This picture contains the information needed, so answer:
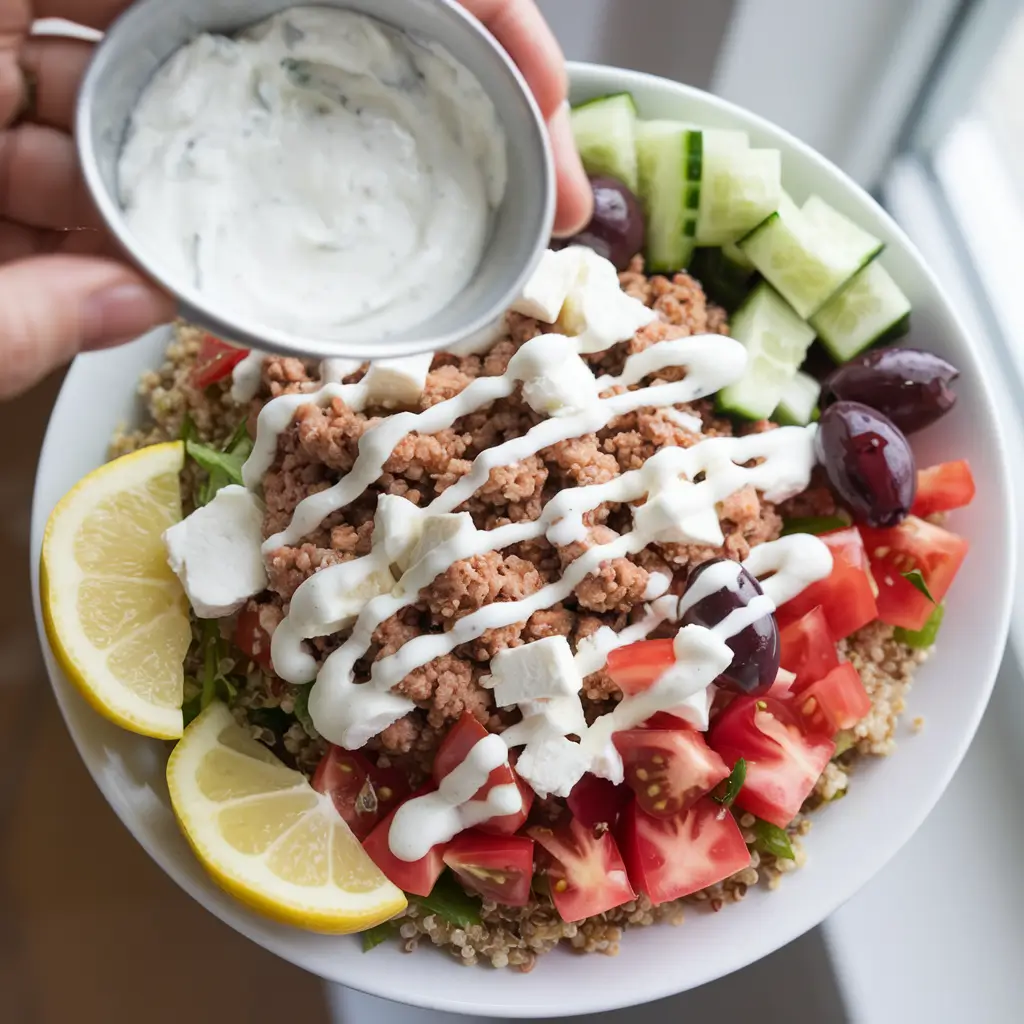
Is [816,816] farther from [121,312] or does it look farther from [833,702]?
[121,312]

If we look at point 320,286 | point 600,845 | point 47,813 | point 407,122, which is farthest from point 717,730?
point 47,813

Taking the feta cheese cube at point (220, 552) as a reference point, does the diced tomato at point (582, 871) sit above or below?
below

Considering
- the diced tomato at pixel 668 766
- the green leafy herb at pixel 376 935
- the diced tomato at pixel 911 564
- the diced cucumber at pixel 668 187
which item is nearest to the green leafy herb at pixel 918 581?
the diced tomato at pixel 911 564

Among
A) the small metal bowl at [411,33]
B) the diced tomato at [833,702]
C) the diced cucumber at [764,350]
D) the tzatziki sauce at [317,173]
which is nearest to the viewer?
the small metal bowl at [411,33]

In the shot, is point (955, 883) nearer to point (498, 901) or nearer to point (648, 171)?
→ point (498, 901)

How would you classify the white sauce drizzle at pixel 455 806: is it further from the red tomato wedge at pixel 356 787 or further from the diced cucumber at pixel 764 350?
the diced cucumber at pixel 764 350

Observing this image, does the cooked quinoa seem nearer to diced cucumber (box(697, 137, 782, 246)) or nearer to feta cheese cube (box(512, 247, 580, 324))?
feta cheese cube (box(512, 247, 580, 324))
